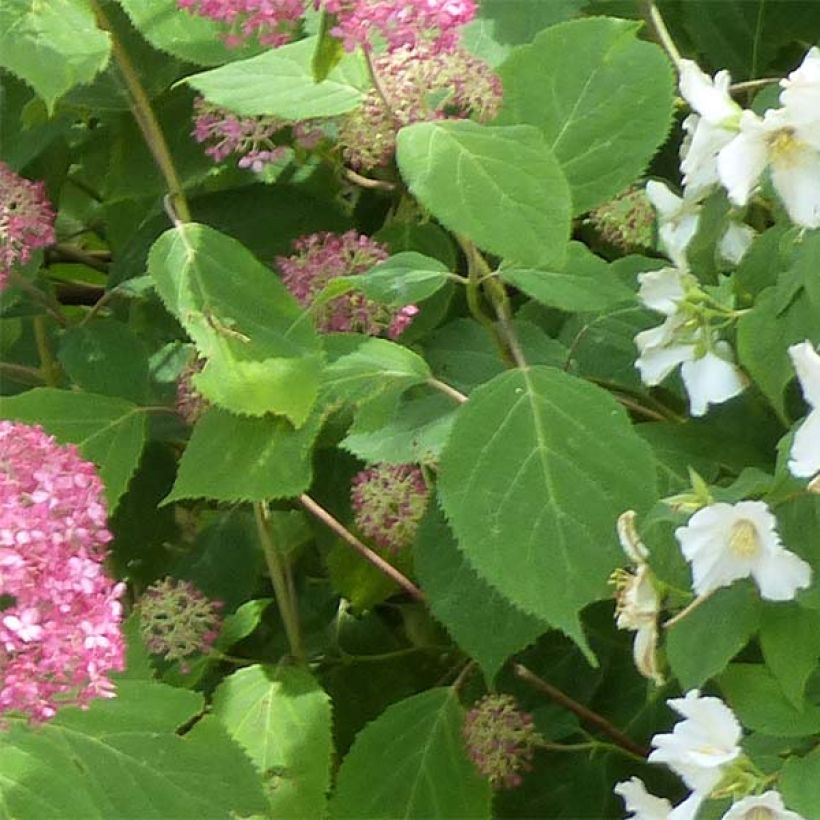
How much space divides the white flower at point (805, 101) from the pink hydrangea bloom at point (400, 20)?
0.18 m

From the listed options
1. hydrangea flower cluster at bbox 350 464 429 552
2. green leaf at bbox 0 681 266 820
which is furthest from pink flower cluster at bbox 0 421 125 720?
hydrangea flower cluster at bbox 350 464 429 552

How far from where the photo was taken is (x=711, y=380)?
2.19 ft

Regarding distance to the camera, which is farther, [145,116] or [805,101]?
[145,116]

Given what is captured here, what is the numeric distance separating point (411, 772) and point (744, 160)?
1.34 ft

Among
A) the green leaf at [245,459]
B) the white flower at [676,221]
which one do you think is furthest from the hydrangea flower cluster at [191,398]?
the white flower at [676,221]

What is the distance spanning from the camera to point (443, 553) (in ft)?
2.46

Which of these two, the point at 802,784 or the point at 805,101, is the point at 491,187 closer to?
the point at 805,101

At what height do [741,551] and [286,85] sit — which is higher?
[286,85]

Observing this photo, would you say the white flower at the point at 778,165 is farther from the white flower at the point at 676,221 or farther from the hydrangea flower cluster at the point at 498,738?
the hydrangea flower cluster at the point at 498,738

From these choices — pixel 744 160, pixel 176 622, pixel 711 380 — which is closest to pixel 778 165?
pixel 744 160

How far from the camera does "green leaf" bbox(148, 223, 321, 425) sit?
2.32 ft

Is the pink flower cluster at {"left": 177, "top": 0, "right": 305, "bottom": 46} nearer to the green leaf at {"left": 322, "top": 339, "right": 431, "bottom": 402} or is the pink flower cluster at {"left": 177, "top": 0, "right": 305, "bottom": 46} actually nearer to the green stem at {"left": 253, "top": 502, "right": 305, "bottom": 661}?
the green leaf at {"left": 322, "top": 339, "right": 431, "bottom": 402}

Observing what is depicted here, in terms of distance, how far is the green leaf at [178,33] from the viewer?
0.80 meters

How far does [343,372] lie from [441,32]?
0.58 ft
